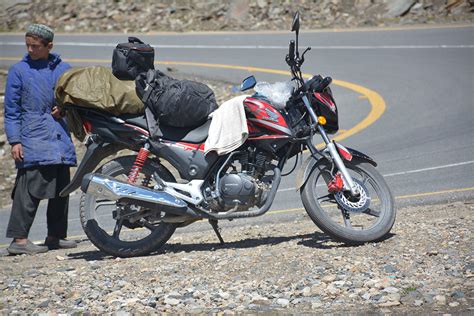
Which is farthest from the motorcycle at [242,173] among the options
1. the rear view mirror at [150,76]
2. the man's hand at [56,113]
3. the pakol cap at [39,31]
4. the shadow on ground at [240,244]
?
the pakol cap at [39,31]

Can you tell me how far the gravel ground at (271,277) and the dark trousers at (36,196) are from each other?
407 millimetres

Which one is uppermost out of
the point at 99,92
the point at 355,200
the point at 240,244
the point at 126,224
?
the point at 99,92

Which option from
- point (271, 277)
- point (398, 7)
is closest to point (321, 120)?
point (271, 277)

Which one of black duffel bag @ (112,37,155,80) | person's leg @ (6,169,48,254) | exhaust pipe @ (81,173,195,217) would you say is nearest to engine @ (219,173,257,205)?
exhaust pipe @ (81,173,195,217)

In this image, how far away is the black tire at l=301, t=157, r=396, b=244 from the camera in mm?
7199

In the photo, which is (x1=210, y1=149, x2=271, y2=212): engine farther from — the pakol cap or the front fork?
the pakol cap

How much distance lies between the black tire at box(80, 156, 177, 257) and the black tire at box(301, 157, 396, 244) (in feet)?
3.84

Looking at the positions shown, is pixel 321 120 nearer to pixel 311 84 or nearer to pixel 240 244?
pixel 311 84

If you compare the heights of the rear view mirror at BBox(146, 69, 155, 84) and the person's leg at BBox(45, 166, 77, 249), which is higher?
the rear view mirror at BBox(146, 69, 155, 84)

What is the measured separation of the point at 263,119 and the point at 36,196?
2.30 metres

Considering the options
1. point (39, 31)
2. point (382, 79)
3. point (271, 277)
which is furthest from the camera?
point (382, 79)

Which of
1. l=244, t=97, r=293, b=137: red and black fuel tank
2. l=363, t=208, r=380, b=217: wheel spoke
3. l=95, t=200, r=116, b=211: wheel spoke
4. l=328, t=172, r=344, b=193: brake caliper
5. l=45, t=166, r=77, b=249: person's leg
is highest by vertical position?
l=244, t=97, r=293, b=137: red and black fuel tank

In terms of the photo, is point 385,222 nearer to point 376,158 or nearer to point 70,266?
point 70,266

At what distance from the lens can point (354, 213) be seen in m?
7.42
